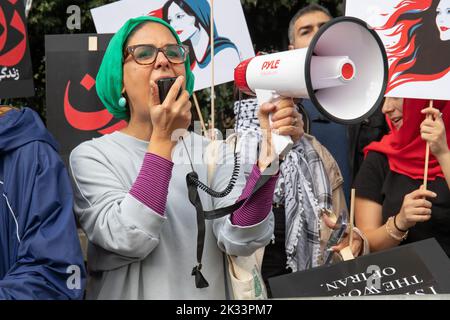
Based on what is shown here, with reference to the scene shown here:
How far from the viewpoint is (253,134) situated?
2.10 meters

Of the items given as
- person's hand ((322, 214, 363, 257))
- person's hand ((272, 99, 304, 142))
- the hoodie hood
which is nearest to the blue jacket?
the hoodie hood

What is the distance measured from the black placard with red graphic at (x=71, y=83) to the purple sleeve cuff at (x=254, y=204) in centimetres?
123

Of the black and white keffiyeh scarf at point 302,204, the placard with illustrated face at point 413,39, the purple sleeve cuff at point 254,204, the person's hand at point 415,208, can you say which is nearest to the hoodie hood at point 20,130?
the purple sleeve cuff at point 254,204

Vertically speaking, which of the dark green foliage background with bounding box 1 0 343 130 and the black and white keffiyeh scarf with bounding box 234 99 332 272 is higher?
the dark green foliage background with bounding box 1 0 343 130

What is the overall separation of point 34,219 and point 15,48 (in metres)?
1.21

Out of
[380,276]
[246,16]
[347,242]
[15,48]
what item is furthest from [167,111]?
[246,16]

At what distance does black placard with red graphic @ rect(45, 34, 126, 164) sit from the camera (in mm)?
2889

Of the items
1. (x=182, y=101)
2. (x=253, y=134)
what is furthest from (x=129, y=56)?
(x=253, y=134)

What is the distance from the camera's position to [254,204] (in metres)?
1.86

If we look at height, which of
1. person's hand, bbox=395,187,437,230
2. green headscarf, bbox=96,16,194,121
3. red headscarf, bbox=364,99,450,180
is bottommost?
person's hand, bbox=395,187,437,230

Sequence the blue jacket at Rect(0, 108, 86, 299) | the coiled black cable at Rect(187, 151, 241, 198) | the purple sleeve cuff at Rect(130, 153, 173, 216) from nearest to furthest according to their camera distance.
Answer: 1. the blue jacket at Rect(0, 108, 86, 299)
2. the purple sleeve cuff at Rect(130, 153, 173, 216)
3. the coiled black cable at Rect(187, 151, 241, 198)

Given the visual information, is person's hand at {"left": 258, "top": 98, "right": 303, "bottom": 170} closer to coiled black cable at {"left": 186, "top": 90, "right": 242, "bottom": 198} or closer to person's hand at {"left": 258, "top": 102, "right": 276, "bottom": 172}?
person's hand at {"left": 258, "top": 102, "right": 276, "bottom": 172}

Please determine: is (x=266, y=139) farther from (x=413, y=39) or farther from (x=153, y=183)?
(x=413, y=39)
